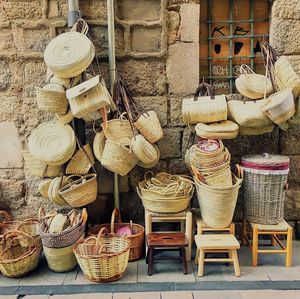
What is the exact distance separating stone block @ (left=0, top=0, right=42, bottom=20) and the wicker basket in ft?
5.91

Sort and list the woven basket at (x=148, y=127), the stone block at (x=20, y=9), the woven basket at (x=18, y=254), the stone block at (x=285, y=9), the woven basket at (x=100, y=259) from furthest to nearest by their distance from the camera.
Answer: the stone block at (x=285, y=9) < the stone block at (x=20, y=9) < the woven basket at (x=148, y=127) < the woven basket at (x=18, y=254) < the woven basket at (x=100, y=259)

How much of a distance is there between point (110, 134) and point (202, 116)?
0.75 meters

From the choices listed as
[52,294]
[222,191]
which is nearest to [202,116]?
[222,191]

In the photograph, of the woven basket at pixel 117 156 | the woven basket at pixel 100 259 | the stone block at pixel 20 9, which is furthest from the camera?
the stone block at pixel 20 9

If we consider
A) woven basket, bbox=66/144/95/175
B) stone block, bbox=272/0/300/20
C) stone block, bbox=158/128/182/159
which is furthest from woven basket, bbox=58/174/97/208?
stone block, bbox=272/0/300/20

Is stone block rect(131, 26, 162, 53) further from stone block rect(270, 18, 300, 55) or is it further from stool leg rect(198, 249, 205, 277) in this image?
stool leg rect(198, 249, 205, 277)

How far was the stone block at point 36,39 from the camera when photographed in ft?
10.2

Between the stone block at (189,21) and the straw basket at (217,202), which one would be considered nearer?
the straw basket at (217,202)

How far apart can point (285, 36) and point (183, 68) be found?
94 cm

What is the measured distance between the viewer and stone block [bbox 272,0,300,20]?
10.4 ft

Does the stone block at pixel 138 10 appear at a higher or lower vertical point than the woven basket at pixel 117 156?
higher

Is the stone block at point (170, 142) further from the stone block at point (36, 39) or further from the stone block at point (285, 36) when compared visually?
the stone block at point (36, 39)

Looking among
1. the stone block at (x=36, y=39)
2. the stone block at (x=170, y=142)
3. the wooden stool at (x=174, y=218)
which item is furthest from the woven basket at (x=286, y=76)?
the stone block at (x=36, y=39)

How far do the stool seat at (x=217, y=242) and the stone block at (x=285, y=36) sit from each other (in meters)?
1.69
